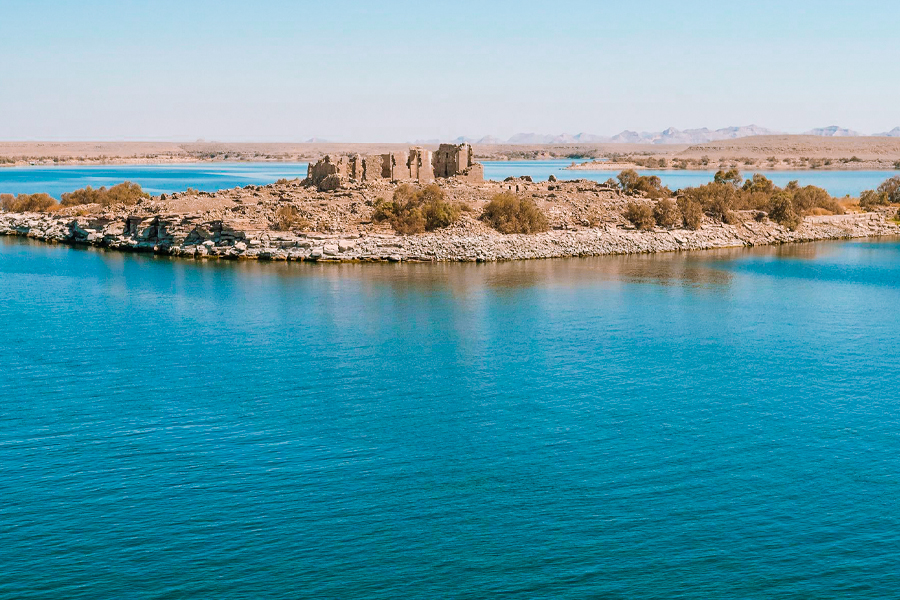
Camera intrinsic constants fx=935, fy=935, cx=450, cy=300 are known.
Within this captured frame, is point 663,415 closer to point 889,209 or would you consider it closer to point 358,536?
point 358,536

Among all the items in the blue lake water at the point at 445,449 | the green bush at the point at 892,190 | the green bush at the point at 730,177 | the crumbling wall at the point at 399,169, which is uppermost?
the crumbling wall at the point at 399,169

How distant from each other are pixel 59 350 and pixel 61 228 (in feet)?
114

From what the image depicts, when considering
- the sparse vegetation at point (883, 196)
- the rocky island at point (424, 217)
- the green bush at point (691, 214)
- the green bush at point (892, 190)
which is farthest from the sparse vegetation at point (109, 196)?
the green bush at point (892, 190)

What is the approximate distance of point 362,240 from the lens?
51.0m

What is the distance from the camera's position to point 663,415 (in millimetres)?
23500

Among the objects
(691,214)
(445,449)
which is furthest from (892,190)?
(445,449)

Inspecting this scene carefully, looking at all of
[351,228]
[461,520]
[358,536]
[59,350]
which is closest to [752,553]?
[461,520]

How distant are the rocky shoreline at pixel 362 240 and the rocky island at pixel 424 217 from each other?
80 millimetres

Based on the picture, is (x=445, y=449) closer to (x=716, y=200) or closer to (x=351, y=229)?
(x=351, y=229)

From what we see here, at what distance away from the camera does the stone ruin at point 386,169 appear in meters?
63.1

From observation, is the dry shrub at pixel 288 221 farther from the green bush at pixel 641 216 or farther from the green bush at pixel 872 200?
the green bush at pixel 872 200

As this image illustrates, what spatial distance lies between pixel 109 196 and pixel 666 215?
128 ft

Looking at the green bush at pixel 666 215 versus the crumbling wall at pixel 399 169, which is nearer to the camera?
the green bush at pixel 666 215

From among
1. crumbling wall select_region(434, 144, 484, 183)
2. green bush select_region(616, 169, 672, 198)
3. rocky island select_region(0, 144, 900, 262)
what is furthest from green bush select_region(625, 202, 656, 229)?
crumbling wall select_region(434, 144, 484, 183)
